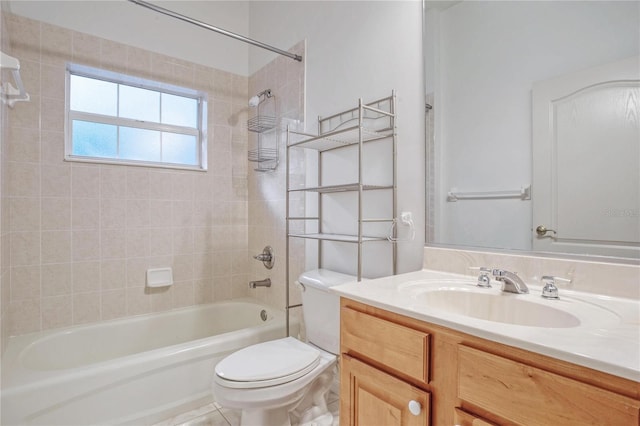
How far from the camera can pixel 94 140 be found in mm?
2232

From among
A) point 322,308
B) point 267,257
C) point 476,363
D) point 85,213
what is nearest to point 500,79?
point 476,363

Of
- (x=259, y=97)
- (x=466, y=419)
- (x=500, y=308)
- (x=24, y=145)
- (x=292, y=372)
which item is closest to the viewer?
(x=466, y=419)

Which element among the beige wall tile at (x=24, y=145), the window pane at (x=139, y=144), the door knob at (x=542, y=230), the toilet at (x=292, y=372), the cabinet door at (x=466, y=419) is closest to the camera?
the cabinet door at (x=466, y=419)

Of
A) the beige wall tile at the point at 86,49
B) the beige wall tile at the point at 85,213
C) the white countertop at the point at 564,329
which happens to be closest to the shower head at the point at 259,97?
the beige wall tile at the point at 86,49

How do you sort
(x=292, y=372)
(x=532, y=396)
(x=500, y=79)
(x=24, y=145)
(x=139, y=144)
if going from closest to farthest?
(x=532, y=396) → (x=500, y=79) → (x=292, y=372) → (x=24, y=145) → (x=139, y=144)

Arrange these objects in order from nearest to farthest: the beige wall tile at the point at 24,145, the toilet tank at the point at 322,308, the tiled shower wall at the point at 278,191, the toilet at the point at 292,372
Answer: the toilet at the point at 292,372 < the toilet tank at the point at 322,308 < the beige wall tile at the point at 24,145 < the tiled shower wall at the point at 278,191

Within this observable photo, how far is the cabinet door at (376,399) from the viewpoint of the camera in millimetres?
864

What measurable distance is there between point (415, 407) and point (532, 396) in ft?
0.99

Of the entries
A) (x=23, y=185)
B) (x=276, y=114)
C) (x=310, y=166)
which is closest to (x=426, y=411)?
(x=310, y=166)

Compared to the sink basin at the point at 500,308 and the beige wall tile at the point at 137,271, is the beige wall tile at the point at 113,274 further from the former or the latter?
the sink basin at the point at 500,308

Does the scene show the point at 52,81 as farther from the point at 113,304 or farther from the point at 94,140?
the point at 113,304

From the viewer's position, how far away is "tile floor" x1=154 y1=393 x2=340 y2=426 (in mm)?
1626

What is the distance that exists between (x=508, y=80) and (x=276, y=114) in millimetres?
1589

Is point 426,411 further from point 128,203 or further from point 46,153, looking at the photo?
point 46,153
